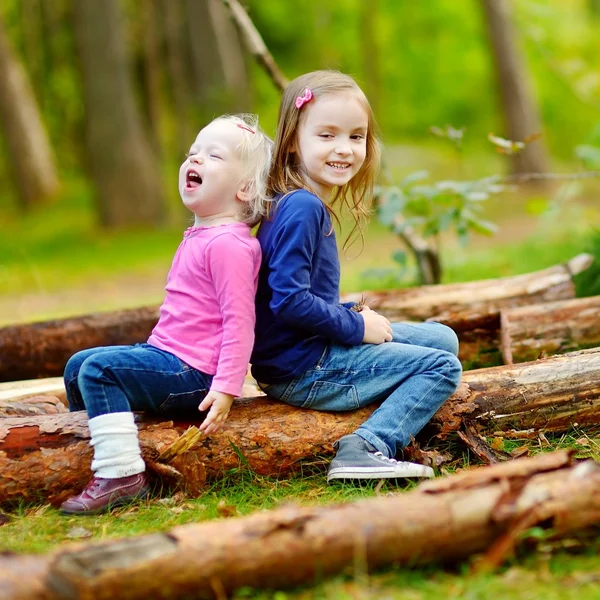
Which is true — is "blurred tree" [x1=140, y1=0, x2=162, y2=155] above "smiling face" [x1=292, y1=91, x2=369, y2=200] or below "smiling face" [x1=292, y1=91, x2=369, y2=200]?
above

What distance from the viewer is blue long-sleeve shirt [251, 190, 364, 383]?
2.98 metres

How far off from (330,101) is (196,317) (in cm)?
94

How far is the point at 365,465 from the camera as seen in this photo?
114 inches

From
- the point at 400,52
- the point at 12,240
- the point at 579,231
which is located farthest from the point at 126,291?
the point at 400,52

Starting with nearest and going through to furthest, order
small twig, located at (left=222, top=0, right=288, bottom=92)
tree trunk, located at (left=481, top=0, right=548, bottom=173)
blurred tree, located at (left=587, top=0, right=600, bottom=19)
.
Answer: small twig, located at (left=222, top=0, right=288, bottom=92)
tree trunk, located at (left=481, top=0, right=548, bottom=173)
blurred tree, located at (left=587, top=0, right=600, bottom=19)

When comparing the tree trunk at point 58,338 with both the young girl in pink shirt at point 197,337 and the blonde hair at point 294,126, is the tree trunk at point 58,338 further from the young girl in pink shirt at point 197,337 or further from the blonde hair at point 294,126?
the blonde hair at point 294,126

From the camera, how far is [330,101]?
3.08m

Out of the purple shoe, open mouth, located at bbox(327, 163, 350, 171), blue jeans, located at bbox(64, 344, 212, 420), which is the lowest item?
the purple shoe

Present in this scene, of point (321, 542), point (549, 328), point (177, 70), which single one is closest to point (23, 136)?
point (177, 70)

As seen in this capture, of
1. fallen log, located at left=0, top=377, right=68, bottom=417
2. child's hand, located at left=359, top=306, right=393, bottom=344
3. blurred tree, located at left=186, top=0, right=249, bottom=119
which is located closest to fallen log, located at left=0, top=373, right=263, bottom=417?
fallen log, located at left=0, top=377, right=68, bottom=417

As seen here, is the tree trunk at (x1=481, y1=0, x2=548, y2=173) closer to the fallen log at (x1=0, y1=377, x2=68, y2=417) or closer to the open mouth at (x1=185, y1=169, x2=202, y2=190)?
the fallen log at (x1=0, y1=377, x2=68, y2=417)

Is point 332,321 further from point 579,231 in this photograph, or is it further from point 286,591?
point 579,231

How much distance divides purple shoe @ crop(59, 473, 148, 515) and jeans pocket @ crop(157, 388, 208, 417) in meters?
0.28

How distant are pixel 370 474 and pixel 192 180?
1.26 metres
